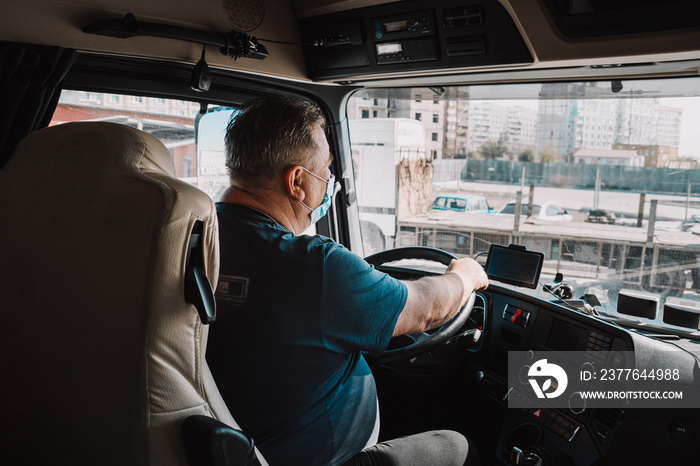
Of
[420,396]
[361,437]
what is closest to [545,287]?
[420,396]

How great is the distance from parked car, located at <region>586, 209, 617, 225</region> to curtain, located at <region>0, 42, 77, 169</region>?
2.17 metres

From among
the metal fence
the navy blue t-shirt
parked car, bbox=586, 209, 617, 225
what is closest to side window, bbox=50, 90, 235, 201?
the navy blue t-shirt

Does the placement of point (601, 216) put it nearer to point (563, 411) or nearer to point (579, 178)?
point (579, 178)

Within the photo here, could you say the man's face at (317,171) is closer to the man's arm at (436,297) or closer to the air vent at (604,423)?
the man's arm at (436,297)

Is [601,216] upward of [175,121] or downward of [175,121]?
downward

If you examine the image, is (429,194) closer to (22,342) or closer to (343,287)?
(343,287)

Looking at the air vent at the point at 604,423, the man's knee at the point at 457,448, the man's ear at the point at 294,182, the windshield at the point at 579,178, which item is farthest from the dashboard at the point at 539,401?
the man's ear at the point at 294,182

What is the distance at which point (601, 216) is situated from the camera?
2314 mm

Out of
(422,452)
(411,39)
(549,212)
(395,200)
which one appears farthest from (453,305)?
(395,200)

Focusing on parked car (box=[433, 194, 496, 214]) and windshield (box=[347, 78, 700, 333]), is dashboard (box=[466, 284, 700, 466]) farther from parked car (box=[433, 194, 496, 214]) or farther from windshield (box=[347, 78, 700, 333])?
parked car (box=[433, 194, 496, 214])

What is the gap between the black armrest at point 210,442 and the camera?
86cm

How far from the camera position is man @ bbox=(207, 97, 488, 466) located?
136 cm

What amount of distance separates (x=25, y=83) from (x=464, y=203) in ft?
6.54

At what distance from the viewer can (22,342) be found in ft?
3.33
